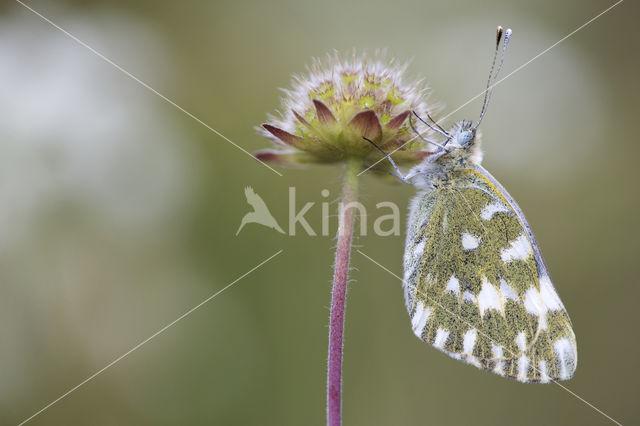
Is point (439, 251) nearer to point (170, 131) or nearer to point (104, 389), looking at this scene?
point (104, 389)

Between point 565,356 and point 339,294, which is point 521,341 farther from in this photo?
point 339,294

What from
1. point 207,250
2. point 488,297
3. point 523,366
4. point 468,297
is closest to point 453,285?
point 468,297

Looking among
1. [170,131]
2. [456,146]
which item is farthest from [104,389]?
[456,146]

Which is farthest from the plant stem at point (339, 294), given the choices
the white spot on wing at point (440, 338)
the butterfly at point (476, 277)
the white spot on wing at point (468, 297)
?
the white spot on wing at point (468, 297)

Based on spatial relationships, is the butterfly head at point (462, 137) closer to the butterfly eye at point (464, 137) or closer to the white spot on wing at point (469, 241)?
the butterfly eye at point (464, 137)

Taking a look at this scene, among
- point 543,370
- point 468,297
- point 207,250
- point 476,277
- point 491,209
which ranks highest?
point 491,209
